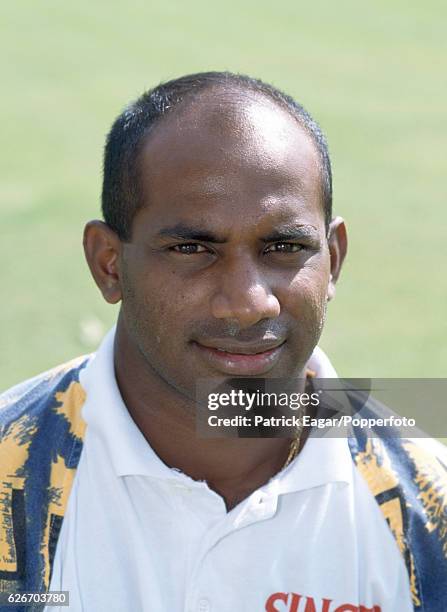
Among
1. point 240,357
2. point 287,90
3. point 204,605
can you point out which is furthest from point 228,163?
point 287,90

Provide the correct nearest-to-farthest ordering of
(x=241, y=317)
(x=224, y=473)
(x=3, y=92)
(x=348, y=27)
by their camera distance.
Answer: (x=241, y=317) < (x=224, y=473) < (x=3, y=92) < (x=348, y=27)

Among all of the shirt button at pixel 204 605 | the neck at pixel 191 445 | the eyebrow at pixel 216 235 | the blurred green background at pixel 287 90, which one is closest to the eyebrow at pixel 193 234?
the eyebrow at pixel 216 235

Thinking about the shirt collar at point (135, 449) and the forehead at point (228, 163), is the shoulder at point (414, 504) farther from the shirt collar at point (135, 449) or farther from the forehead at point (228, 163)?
the forehead at point (228, 163)

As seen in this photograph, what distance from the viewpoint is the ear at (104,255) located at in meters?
2.64

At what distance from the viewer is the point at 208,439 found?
105 inches

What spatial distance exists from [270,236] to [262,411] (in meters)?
0.46

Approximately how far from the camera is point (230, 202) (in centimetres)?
237

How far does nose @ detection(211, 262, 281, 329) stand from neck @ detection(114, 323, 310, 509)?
14.5 inches

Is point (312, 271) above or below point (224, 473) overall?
above

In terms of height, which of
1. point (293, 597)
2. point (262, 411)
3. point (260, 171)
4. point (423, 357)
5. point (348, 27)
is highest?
point (348, 27)

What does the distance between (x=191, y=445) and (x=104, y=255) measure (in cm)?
48

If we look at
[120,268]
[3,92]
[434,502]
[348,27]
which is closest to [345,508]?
[434,502]

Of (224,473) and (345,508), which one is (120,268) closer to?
(224,473)

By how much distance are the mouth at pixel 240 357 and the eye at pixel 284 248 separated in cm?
19
